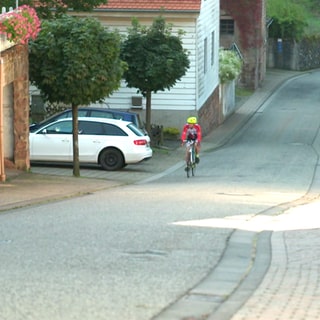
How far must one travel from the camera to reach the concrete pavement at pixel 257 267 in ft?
28.4

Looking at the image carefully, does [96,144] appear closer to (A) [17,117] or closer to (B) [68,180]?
(A) [17,117]

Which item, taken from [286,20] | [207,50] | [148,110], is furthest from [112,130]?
[286,20]

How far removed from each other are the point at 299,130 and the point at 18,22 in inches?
1005

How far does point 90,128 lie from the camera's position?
28.7m

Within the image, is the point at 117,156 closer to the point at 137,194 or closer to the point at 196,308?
the point at 137,194

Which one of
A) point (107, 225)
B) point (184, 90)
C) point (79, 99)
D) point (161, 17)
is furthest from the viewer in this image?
point (184, 90)

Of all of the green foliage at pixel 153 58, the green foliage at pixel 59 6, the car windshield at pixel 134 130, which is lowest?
the car windshield at pixel 134 130

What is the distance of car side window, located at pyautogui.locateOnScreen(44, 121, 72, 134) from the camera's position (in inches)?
1123

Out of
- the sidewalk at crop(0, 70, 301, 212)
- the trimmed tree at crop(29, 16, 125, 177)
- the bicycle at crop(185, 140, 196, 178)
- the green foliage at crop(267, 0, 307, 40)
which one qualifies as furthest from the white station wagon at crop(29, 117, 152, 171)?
the green foliage at crop(267, 0, 307, 40)

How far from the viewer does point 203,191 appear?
70.2 feet

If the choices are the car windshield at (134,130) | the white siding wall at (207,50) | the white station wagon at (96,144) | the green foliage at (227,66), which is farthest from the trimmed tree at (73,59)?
the green foliage at (227,66)

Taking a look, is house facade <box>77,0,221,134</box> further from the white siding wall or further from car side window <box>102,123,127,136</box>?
car side window <box>102,123,127,136</box>

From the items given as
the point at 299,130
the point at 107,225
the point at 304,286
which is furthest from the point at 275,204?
the point at 299,130

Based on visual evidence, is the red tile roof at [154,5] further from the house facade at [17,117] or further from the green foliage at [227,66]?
the house facade at [17,117]
